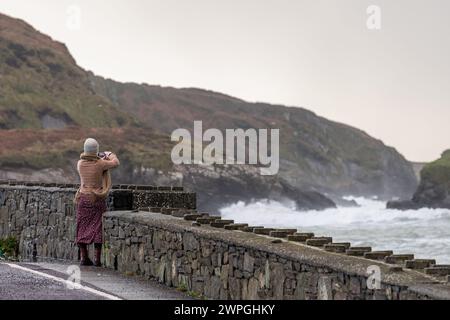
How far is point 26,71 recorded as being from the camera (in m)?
139

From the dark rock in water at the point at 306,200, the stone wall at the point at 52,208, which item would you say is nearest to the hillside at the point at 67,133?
the dark rock in water at the point at 306,200

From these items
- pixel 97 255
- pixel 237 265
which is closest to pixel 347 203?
pixel 97 255

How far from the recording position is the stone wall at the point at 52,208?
756 inches

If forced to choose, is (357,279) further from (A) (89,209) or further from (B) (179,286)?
(A) (89,209)

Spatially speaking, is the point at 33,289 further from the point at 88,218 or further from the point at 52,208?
the point at 52,208

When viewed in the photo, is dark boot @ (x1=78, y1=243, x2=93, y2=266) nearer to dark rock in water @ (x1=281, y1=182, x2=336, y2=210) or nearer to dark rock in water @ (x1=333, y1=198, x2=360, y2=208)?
→ dark rock in water @ (x1=281, y1=182, x2=336, y2=210)

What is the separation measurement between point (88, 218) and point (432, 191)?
13322cm

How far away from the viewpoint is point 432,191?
5837 inches

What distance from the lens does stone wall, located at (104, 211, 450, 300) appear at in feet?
34.6

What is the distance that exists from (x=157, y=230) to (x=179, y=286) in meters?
1.11

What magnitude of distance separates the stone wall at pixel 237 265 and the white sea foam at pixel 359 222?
78.9 metres

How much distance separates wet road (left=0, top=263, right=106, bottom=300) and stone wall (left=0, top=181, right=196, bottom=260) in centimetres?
307

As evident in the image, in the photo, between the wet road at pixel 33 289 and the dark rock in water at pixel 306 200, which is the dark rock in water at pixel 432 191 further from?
the wet road at pixel 33 289
